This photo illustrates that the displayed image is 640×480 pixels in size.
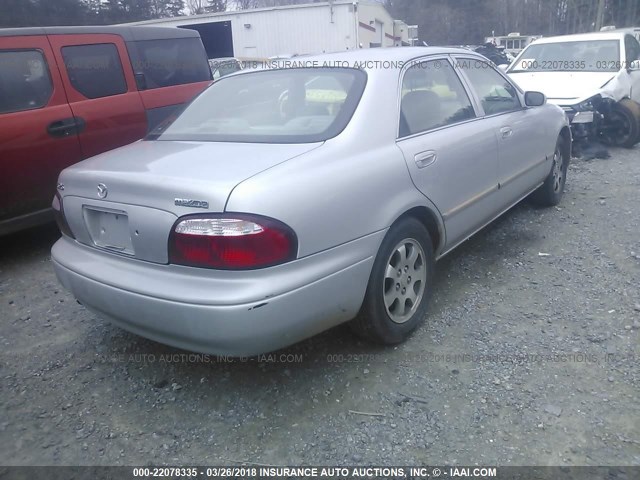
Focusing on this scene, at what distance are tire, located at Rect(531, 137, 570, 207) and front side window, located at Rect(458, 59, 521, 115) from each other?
994 millimetres

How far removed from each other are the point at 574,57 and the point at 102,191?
8.27 meters

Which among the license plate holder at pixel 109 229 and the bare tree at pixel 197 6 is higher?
the bare tree at pixel 197 6

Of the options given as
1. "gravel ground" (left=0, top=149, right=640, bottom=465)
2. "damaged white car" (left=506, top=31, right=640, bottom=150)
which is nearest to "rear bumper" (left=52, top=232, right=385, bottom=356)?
"gravel ground" (left=0, top=149, right=640, bottom=465)

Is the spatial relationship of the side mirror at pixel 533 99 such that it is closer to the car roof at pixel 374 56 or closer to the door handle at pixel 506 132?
the door handle at pixel 506 132

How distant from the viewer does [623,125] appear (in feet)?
25.9

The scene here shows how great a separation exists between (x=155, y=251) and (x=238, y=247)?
43cm

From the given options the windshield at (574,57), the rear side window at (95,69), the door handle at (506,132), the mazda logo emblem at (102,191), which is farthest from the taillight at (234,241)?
the windshield at (574,57)

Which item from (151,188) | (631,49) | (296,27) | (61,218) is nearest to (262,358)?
(151,188)

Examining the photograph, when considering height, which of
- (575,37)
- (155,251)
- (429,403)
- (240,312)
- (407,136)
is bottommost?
(429,403)

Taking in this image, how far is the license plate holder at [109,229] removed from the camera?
251 cm

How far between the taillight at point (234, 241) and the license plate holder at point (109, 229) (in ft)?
1.20

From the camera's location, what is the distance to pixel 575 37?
887 centimetres

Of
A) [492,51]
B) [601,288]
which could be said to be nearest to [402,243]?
[601,288]

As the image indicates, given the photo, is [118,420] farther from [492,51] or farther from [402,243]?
[492,51]
